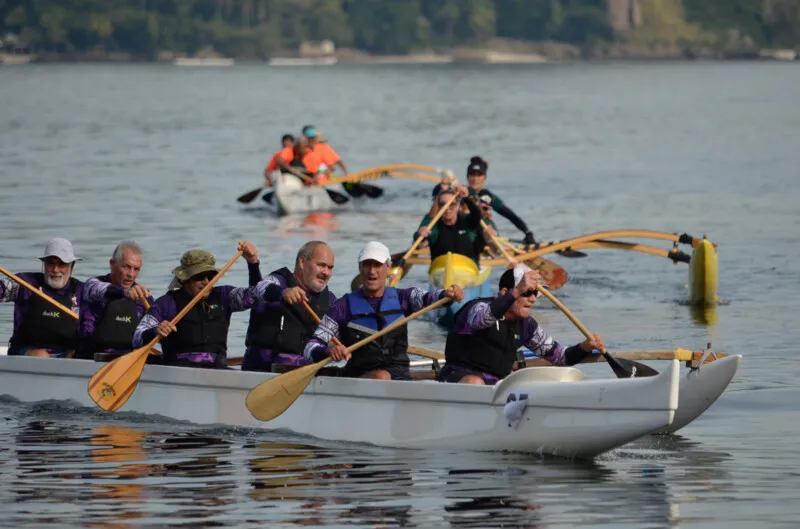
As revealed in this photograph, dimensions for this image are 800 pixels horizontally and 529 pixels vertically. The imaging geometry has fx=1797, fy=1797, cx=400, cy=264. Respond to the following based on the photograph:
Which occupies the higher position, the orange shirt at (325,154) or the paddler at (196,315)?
the orange shirt at (325,154)

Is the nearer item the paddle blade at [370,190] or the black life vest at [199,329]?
the black life vest at [199,329]

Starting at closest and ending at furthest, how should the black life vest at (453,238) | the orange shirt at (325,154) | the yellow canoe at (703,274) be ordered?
the black life vest at (453,238)
the yellow canoe at (703,274)
the orange shirt at (325,154)

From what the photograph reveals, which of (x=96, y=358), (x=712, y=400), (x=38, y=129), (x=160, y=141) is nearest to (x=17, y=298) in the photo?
(x=96, y=358)

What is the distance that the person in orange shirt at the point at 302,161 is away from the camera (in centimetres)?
3997

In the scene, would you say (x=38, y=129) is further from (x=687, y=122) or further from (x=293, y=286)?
(x=293, y=286)

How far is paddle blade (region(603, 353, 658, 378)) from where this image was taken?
1575cm

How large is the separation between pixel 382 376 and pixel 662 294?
44.8 feet

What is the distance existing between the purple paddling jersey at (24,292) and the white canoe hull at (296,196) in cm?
2252

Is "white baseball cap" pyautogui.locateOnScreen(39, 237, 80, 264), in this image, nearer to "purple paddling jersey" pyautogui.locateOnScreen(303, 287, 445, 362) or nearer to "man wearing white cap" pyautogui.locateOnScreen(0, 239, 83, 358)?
"man wearing white cap" pyautogui.locateOnScreen(0, 239, 83, 358)

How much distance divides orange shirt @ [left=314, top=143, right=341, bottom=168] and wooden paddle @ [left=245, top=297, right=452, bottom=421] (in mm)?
24130

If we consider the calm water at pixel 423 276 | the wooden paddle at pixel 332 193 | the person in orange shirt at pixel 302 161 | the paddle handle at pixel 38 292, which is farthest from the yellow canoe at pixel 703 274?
the wooden paddle at pixel 332 193

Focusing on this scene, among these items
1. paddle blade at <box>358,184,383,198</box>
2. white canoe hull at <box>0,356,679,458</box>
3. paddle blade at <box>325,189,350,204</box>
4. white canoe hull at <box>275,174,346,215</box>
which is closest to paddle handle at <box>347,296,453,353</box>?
white canoe hull at <box>0,356,679,458</box>

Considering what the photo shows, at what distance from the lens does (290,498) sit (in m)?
14.5

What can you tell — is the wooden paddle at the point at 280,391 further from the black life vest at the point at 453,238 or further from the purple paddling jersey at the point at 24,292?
the black life vest at the point at 453,238
